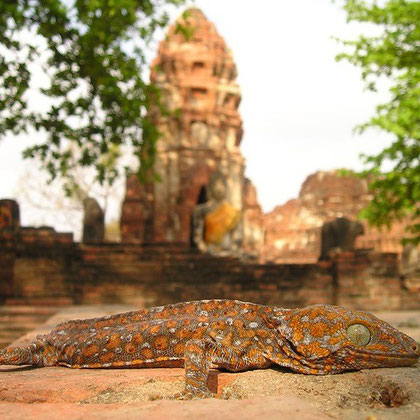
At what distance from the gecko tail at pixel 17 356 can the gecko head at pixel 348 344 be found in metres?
1.63

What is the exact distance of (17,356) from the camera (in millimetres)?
3021

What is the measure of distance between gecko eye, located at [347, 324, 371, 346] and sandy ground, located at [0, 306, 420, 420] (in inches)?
5.1

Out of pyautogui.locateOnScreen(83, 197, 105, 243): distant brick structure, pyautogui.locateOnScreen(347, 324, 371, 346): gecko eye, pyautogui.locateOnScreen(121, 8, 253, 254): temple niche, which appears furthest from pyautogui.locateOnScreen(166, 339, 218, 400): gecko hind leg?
pyautogui.locateOnScreen(121, 8, 253, 254): temple niche

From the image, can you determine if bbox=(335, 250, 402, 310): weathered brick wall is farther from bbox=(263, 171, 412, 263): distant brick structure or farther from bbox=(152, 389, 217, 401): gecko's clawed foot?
bbox=(263, 171, 412, 263): distant brick structure

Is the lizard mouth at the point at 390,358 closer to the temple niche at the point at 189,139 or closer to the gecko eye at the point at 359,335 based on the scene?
the gecko eye at the point at 359,335

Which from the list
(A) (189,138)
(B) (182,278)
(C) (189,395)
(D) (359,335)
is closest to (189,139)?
(A) (189,138)

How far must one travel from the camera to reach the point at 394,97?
11930mm

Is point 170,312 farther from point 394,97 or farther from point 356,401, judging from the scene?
point 394,97

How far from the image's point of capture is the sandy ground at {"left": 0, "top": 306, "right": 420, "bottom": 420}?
1.71m

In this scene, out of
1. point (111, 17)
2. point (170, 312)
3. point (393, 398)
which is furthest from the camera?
point (111, 17)

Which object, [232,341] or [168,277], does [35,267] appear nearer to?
[168,277]

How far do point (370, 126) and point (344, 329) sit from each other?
33.1 feet

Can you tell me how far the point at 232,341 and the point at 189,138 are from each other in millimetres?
22647

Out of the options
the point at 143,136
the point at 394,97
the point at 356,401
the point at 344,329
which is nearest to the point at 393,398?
the point at 356,401
